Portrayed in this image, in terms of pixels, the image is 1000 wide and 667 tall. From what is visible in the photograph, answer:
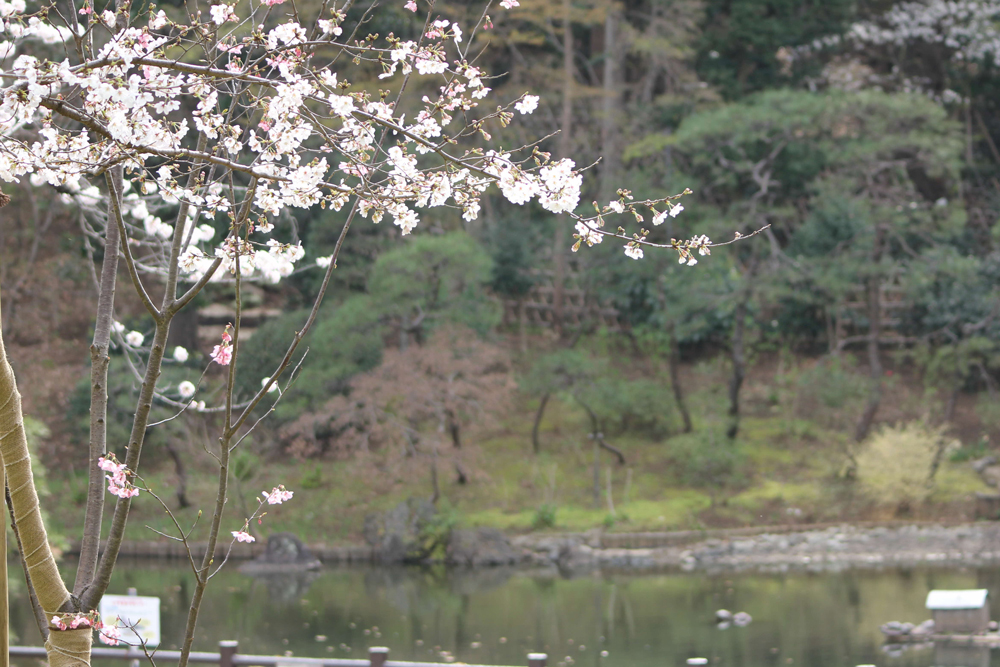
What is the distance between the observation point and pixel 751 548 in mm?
11672

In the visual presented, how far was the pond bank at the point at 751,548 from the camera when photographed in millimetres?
11312

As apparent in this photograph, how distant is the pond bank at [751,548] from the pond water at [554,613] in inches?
17.2

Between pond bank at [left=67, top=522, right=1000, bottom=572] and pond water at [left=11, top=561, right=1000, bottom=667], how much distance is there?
44 cm

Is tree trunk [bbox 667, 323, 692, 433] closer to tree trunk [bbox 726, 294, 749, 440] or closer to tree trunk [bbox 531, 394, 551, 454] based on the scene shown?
tree trunk [bbox 726, 294, 749, 440]

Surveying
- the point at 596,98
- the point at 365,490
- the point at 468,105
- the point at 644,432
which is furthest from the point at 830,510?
the point at 468,105

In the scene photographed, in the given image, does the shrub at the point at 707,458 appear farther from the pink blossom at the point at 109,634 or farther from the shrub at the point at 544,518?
the pink blossom at the point at 109,634

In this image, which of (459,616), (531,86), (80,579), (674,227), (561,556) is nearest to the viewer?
(80,579)

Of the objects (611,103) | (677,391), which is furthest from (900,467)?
(611,103)

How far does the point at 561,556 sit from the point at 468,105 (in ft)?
32.4

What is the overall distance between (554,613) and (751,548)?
337cm

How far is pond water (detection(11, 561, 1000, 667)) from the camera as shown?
7.87m

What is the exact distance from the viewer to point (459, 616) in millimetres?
9289

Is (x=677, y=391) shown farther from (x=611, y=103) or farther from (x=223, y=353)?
(x=223, y=353)

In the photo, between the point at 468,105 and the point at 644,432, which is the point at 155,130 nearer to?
the point at 468,105
